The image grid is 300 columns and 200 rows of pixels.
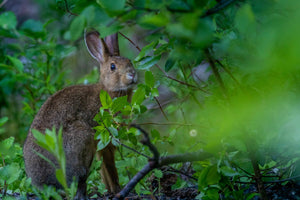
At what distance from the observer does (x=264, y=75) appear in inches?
103

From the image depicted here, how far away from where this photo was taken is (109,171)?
6.05 meters

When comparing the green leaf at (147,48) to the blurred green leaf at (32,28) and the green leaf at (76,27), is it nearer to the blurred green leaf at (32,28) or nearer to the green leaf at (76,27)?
the blurred green leaf at (32,28)

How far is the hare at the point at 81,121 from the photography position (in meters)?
4.85

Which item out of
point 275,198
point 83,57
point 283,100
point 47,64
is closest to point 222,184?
point 275,198

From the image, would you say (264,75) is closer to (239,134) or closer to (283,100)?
(283,100)

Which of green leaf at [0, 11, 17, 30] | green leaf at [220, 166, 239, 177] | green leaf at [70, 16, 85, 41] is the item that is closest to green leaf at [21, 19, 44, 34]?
green leaf at [0, 11, 17, 30]

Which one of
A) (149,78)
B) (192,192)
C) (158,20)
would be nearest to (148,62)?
(149,78)

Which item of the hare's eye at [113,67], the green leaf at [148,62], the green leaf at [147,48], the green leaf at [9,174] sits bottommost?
the hare's eye at [113,67]

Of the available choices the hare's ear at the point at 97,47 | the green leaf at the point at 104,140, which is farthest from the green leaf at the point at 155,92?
the hare's ear at the point at 97,47

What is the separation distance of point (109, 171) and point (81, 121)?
3.53ft

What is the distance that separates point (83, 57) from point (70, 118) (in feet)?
17.7

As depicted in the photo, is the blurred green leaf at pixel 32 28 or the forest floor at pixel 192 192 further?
the forest floor at pixel 192 192

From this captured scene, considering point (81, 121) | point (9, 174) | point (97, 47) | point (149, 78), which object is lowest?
point (81, 121)

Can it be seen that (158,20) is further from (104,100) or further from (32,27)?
(104,100)
